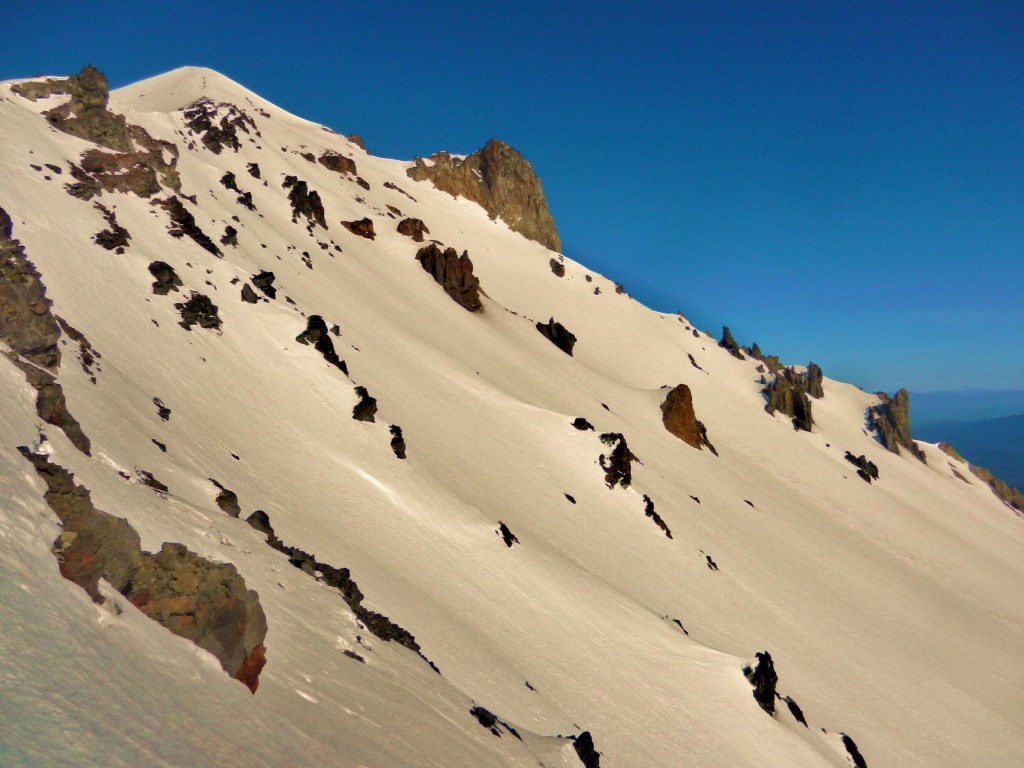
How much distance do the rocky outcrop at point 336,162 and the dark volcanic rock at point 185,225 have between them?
5038 centimetres

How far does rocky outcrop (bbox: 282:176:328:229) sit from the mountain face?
318 mm

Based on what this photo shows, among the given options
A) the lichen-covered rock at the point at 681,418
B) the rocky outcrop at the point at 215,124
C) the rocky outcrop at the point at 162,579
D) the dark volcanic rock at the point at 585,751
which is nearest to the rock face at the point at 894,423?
the lichen-covered rock at the point at 681,418

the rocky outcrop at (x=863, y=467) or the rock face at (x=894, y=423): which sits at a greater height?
the rock face at (x=894, y=423)

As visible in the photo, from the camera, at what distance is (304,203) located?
63.1m

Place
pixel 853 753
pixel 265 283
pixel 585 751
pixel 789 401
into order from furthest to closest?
pixel 789 401 < pixel 265 283 < pixel 853 753 < pixel 585 751

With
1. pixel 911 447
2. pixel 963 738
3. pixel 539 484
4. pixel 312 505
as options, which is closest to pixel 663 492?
pixel 539 484

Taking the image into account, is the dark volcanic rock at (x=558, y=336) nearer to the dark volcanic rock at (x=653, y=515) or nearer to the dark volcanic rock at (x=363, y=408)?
the dark volcanic rock at (x=653, y=515)

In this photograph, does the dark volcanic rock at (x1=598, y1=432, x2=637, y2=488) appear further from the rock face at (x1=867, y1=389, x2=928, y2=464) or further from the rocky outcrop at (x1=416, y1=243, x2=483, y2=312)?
the rock face at (x1=867, y1=389, x2=928, y2=464)

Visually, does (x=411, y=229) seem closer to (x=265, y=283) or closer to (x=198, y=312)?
(x=265, y=283)

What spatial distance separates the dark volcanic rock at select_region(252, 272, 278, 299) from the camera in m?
35.8

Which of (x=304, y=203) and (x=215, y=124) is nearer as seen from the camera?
(x=304, y=203)

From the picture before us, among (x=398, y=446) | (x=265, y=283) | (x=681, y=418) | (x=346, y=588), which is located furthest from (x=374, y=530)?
(x=681, y=418)

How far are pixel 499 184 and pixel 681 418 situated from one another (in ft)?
193

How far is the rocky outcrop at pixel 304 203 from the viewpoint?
203 ft
